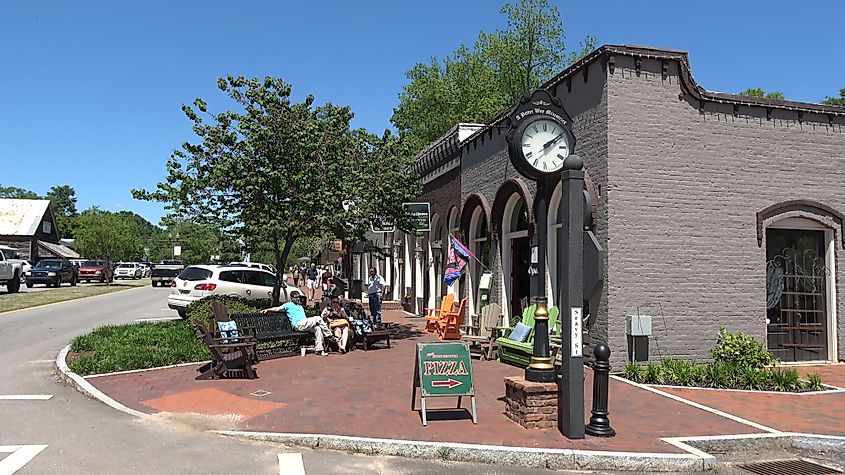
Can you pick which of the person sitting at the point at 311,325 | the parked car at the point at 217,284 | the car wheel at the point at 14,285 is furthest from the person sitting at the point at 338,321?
the car wheel at the point at 14,285

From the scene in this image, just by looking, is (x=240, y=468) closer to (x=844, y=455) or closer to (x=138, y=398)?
(x=138, y=398)

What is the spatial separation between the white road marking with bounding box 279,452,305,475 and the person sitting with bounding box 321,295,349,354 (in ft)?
23.0

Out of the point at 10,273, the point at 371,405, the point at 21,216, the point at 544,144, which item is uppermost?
the point at 21,216

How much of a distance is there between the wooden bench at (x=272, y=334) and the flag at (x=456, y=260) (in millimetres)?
4706

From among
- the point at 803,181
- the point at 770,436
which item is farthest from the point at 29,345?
the point at 803,181

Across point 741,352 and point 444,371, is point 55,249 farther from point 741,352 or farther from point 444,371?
point 741,352

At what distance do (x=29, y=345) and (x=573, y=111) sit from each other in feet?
41.1

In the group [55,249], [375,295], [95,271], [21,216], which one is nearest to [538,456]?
[375,295]

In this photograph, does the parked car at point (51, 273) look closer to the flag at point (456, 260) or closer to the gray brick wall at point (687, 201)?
the flag at point (456, 260)

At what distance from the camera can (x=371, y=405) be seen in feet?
28.7

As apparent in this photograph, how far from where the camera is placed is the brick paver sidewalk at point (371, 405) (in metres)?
7.29

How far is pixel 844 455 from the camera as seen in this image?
715 cm

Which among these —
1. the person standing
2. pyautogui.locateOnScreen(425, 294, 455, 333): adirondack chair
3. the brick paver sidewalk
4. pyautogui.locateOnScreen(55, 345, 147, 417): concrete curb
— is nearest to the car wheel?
the person standing

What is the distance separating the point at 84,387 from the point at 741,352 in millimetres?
10239
